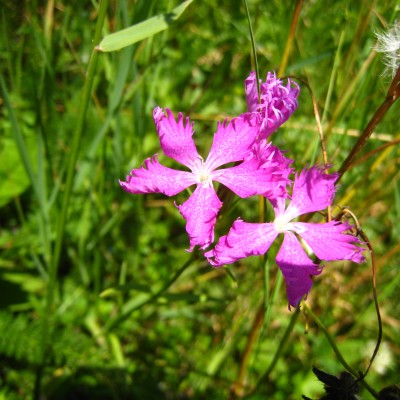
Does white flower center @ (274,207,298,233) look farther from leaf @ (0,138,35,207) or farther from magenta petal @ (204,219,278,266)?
leaf @ (0,138,35,207)

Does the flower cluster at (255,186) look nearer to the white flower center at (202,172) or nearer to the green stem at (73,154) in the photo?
the white flower center at (202,172)

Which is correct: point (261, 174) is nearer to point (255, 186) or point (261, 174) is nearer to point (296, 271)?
point (255, 186)

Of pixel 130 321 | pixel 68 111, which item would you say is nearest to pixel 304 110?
pixel 68 111

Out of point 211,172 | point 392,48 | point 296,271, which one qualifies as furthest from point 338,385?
point 392,48

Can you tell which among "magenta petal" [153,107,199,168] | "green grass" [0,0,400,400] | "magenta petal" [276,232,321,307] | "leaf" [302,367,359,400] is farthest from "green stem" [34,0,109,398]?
"leaf" [302,367,359,400]

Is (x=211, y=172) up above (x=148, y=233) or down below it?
above

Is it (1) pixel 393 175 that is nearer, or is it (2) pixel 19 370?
(2) pixel 19 370

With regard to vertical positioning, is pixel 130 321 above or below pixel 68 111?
below

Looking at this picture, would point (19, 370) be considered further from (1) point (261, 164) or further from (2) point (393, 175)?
(2) point (393, 175)
